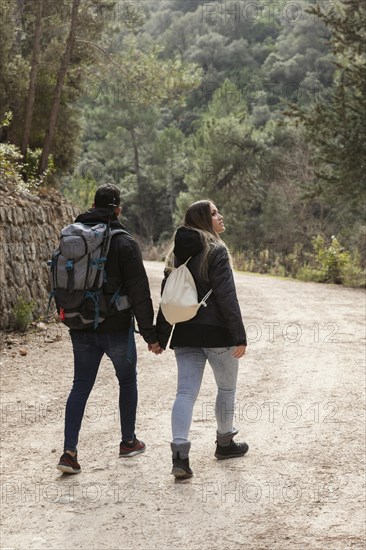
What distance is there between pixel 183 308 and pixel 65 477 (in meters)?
1.58

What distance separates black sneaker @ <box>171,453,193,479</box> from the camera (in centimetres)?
498

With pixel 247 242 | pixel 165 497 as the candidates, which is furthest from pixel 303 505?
pixel 247 242

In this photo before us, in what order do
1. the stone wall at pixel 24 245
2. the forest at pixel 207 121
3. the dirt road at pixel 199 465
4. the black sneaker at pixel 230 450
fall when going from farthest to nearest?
the forest at pixel 207 121
the stone wall at pixel 24 245
the black sneaker at pixel 230 450
the dirt road at pixel 199 465

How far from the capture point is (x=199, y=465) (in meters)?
5.35

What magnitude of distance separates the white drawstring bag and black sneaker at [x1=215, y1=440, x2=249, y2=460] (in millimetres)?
1177

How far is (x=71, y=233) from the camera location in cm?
487

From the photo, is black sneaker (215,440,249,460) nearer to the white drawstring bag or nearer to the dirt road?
the dirt road

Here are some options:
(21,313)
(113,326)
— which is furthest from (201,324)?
(21,313)

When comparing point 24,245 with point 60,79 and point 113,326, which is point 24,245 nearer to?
point 60,79

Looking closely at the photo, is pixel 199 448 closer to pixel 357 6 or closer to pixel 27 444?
pixel 27 444

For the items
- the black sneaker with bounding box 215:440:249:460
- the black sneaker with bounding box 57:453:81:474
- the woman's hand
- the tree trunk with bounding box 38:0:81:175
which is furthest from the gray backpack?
the tree trunk with bounding box 38:0:81:175

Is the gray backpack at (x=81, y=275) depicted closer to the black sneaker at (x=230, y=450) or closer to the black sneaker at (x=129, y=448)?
the black sneaker at (x=129, y=448)

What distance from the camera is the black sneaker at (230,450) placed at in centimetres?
546

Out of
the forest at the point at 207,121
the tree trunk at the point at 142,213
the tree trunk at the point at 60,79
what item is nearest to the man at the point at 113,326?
the forest at the point at 207,121
